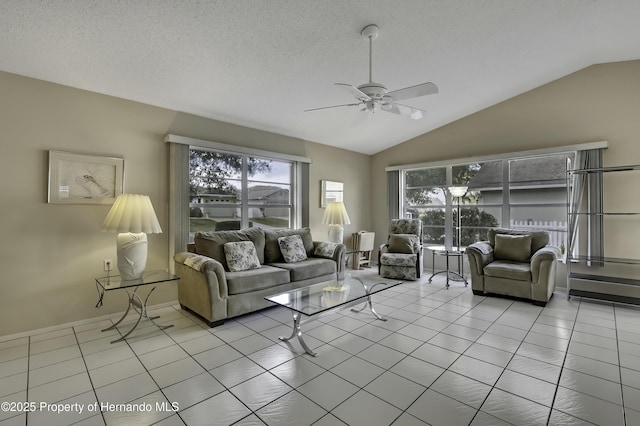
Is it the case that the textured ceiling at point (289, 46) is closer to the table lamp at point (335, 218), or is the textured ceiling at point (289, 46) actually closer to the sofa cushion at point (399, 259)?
the table lamp at point (335, 218)

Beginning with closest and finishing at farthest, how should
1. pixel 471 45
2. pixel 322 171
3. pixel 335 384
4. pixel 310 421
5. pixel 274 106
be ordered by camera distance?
pixel 310 421
pixel 335 384
pixel 471 45
pixel 274 106
pixel 322 171

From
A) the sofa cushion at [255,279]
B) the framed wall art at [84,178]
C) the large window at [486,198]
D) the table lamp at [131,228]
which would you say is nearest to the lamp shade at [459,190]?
the large window at [486,198]

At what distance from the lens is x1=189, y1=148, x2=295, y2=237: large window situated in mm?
4266

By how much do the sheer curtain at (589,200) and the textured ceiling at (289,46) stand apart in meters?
1.35

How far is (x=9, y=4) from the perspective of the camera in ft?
7.20

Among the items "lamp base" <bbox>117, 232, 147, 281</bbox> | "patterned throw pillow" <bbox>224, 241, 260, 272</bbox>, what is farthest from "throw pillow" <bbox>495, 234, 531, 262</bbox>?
"lamp base" <bbox>117, 232, 147, 281</bbox>

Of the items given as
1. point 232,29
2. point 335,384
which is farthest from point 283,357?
point 232,29

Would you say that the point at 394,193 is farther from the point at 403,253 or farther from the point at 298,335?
the point at 298,335

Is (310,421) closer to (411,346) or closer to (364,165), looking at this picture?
(411,346)

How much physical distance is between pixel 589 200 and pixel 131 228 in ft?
19.7

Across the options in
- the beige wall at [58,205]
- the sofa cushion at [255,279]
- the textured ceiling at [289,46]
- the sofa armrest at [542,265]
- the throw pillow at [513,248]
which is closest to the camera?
the textured ceiling at [289,46]

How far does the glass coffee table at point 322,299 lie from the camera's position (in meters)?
2.70

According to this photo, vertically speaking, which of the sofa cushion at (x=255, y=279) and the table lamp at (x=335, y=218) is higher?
the table lamp at (x=335, y=218)

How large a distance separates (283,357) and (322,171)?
4.00 metres
